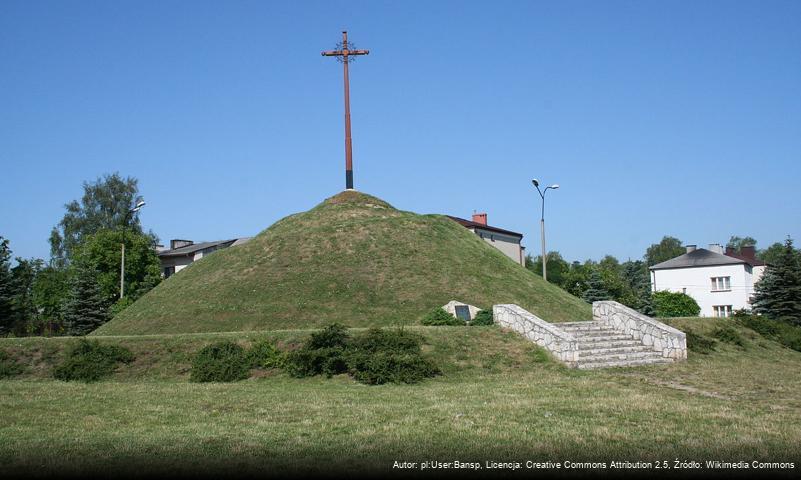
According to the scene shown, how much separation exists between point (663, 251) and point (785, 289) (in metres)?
101

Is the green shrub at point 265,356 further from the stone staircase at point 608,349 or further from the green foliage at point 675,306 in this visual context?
the green foliage at point 675,306

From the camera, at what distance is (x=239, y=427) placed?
10.0m

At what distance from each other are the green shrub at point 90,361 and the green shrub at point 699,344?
16430 mm

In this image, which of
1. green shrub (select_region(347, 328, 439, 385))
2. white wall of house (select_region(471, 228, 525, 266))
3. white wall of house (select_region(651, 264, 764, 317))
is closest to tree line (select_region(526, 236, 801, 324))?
white wall of house (select_region(471, 228, 525, 266))

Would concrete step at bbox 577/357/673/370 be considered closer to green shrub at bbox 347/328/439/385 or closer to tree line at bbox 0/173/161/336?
green shrub at bbox 347/328/439/385

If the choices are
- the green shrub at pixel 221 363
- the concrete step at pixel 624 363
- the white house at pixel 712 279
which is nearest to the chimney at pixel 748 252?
the white house at pixel 712 279

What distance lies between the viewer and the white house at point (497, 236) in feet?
203

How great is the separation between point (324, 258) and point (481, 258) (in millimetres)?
7461

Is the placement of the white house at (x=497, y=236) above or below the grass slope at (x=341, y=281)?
above

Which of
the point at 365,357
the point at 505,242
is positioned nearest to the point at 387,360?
the point at 365,357

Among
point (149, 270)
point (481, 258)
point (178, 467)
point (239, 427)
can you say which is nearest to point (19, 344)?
point (239, 427)

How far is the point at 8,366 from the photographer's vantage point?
1766cm

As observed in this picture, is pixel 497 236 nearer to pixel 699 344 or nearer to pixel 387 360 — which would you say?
pixel 699 344

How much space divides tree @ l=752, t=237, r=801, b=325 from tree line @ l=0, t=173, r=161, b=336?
3832 cm
